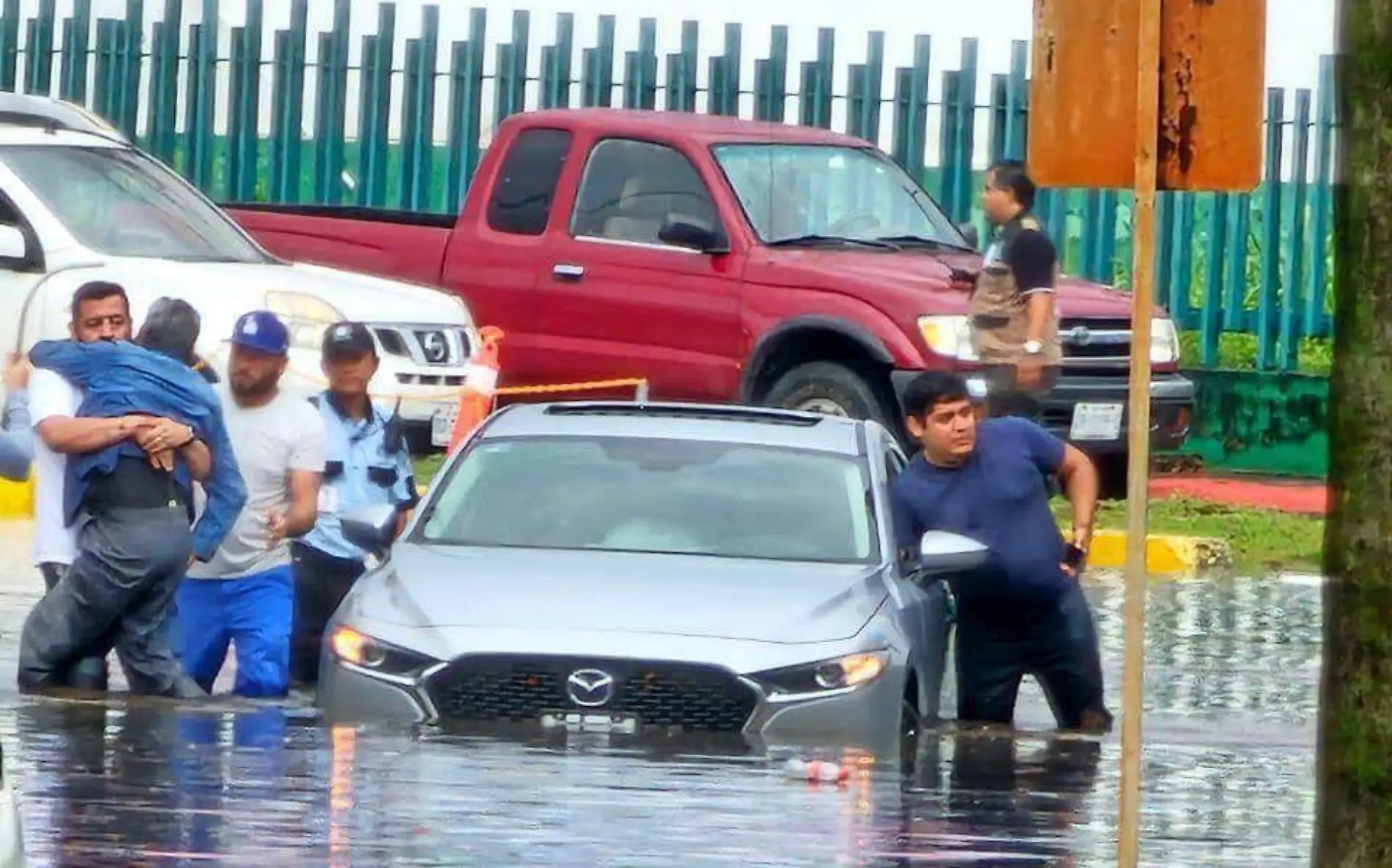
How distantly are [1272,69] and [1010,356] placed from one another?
7890mm

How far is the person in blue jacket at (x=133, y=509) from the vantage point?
12.0 m

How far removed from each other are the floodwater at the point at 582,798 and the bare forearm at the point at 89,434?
0.88 metres

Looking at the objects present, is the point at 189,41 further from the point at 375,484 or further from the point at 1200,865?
the point at 1200,865

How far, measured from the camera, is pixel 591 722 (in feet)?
36.9

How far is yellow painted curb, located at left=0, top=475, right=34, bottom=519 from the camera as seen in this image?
19.0 meters

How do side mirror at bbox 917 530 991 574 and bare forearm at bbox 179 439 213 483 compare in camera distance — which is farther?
bare forearm at bbox 179 439 213 483

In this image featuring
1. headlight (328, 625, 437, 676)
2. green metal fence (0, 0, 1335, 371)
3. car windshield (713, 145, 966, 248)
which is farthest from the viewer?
green metal fence (0, 0, 1335, 371)

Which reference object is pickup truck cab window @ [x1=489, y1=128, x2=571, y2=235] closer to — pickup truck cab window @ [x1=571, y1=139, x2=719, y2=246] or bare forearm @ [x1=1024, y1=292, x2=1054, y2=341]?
pickup truck cab window @ [x1=571, y1=139, x2=719, y2=246]

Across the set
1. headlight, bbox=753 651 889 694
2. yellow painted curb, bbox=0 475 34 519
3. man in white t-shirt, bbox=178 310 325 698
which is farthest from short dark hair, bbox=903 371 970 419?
yellow painted curb, bbox=0 475 34 519

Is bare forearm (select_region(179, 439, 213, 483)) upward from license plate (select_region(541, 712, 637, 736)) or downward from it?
upward

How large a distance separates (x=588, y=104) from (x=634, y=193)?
3912mm

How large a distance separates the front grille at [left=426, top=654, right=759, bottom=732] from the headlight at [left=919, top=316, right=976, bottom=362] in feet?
22.6

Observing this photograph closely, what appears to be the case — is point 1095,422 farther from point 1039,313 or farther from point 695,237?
point 695,237

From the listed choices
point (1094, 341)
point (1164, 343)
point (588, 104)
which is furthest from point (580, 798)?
point (588, 104)
